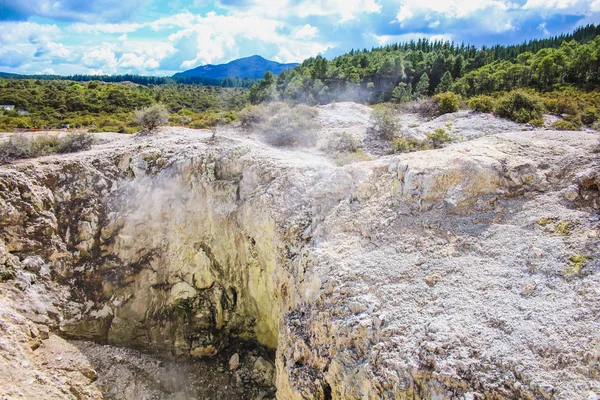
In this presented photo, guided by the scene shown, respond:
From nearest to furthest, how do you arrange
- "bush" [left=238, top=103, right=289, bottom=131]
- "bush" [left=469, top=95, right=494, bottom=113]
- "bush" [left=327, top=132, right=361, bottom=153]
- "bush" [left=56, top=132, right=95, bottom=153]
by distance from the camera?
"bush" [left=56, top=132, right=95, bottom=153]
"bush" [left=327, top=132, right=361, bottom=153]
"bush" [left=238, top=103, right=289, bottom=131]
"bush" [left=469, top=95, right=494, bottom=113]

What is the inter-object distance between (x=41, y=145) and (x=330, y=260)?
46.1 ft

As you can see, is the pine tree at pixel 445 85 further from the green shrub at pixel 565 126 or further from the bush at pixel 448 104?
the green shrub at pixel 565 126

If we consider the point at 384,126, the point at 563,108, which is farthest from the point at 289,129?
the point at 563,108

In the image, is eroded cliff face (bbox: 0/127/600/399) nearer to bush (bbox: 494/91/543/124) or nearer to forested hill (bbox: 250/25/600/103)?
bush (bbox: 494/91/543/124)

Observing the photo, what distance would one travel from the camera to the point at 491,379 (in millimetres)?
5676

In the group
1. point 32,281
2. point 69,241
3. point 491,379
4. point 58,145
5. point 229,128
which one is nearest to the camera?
point 491,379

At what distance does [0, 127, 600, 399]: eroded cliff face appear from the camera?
20.6 feet

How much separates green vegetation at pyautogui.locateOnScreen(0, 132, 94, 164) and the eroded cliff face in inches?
58.8

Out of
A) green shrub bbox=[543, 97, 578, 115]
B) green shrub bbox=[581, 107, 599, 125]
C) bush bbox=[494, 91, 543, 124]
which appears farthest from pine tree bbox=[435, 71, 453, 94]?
green shrub bbox=[581, 107, 599, 125]

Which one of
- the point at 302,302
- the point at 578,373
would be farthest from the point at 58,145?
the point at 578,373

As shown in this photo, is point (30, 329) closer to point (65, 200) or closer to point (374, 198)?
point (65, 200)

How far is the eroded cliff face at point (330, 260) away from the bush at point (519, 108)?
7.36m

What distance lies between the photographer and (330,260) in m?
9.15

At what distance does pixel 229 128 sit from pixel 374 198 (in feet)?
38.7
